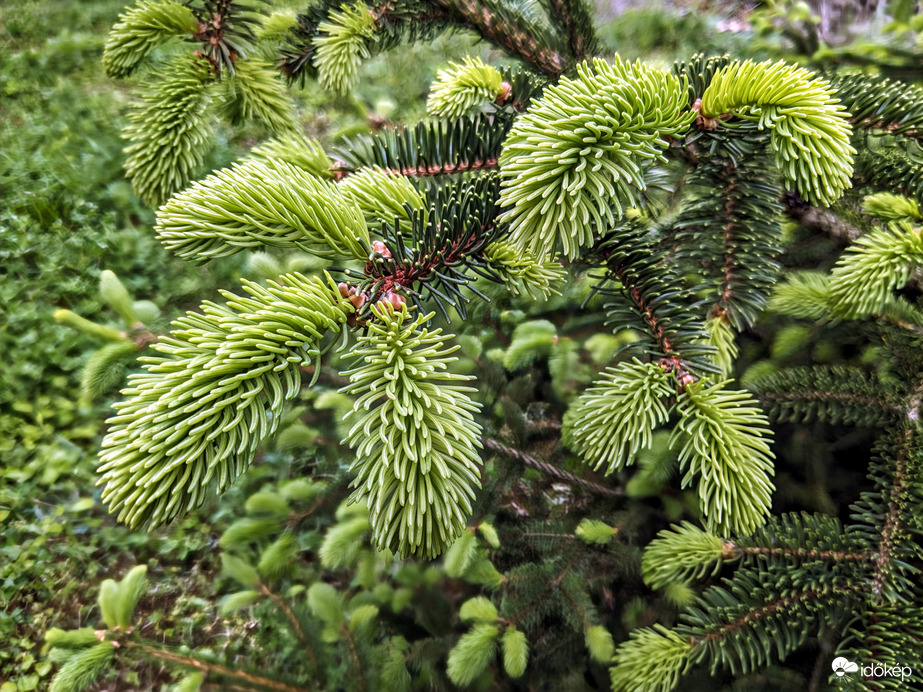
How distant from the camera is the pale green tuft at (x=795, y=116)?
0.60 meters

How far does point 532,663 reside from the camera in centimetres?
120

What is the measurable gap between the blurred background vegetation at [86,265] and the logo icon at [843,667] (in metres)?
0.75

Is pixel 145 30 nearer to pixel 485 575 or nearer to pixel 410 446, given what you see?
pixel 410 446

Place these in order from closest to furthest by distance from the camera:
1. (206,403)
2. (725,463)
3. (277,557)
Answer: (206,403) → (725,463) → (277,557)

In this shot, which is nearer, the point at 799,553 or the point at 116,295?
the point at 799,553

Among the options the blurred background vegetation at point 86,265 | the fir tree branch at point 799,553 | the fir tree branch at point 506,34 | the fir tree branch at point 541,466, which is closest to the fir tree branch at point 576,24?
the fir tree branch at point 506,34

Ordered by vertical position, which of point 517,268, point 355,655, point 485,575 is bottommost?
point 355,655

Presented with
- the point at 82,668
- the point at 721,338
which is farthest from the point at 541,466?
the point at 82,668

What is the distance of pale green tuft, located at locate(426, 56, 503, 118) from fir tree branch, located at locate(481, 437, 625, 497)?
Result: 0.70 meters

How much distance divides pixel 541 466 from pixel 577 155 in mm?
816

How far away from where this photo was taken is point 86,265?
8.04ft

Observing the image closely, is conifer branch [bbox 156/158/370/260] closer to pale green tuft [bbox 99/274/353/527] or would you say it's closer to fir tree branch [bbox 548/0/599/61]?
pale green tuft [bbox 99/274/353/527]

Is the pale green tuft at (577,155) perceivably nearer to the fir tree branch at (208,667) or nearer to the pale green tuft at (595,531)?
the pale green tuft at (595,531)

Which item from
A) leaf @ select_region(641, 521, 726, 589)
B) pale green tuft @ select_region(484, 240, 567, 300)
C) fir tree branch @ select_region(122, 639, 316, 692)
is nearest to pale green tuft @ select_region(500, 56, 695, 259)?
pale green tuft @ select_region(484, 240, 567, 300)
